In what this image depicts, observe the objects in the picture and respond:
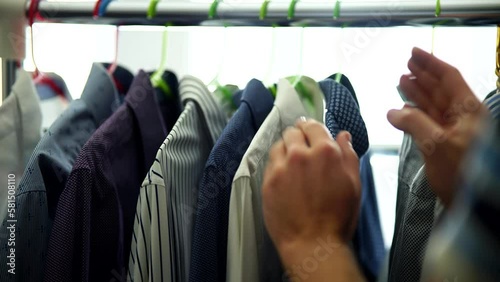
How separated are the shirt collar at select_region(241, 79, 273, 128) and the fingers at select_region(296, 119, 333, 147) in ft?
0.40

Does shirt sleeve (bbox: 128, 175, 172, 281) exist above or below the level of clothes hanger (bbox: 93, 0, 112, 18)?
below

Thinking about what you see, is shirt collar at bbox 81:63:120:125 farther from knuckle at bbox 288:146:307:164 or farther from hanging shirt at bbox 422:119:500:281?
hanging shirt at bbox 422:119:500:281

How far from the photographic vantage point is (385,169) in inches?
48.1

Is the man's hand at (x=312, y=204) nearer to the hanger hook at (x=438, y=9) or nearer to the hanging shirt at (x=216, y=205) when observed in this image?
the hanging shirt at (x=216, y=205)

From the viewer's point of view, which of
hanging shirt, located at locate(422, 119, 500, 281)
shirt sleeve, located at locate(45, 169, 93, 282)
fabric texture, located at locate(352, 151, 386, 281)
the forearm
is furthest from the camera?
fabric texture, located at locate(352, 151, 386, 281)

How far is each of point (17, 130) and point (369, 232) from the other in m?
0.53

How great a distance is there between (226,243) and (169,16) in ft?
0.99

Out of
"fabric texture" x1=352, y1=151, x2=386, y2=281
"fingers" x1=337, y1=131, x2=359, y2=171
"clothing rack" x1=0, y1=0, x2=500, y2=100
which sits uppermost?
"clothing rack" x1=0, y1=0, x2=500, y2=100

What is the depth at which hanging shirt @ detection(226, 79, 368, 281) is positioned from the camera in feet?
1.91

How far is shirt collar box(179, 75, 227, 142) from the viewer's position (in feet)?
2.27

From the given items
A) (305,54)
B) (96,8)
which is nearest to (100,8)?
(96,8)

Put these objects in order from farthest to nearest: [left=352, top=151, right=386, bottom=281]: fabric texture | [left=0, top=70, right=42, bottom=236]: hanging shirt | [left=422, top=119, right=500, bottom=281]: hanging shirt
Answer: [left=352, top=151, right=386, bottom=281]: fabric texture, [left=0, top=70, right=42, bottom=236]: hanging shirt, [left=422, top=119, right=500, bottom=281]: hanging shirt

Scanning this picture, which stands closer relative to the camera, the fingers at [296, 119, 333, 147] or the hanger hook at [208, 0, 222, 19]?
the fingers at [296, 119, 333, 147]

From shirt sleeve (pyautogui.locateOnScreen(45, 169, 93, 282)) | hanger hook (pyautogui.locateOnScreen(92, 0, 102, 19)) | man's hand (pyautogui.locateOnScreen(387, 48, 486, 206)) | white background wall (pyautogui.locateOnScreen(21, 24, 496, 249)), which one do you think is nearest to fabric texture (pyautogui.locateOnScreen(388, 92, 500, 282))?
man's hand (pyautogui.locateOnScreen(387, 48, 486, 206))
